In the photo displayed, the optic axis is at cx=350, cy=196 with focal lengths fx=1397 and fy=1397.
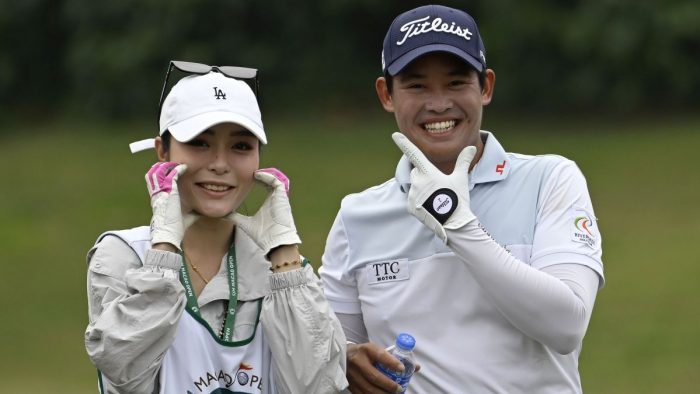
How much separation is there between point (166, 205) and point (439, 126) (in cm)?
94

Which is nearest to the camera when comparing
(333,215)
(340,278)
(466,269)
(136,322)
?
(136,322)

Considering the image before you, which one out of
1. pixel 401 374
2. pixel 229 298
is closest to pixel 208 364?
pixel 229 298

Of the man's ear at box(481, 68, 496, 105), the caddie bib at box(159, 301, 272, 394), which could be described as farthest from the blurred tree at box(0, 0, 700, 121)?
the caddie bib at box(159, 301, 272, 394)

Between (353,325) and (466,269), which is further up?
(466,269)

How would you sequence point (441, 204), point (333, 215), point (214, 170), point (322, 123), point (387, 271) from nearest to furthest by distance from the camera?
point (441, 204), point (214, 170), point (387, 271), point (333, 215), point (322, 123)

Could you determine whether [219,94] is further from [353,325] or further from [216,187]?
[353,325]

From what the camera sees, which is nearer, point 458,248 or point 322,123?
point 458,248

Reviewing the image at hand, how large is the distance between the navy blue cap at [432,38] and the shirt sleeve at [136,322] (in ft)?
3.45

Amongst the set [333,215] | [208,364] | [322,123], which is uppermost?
[322,123]

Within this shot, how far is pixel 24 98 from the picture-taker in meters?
33.9

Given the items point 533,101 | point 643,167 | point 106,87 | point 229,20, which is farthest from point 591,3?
point 106,87

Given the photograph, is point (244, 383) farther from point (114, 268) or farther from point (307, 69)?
point (307, 69)

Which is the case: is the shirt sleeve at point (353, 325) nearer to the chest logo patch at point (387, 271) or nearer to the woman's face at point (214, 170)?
the chest logo patch at point (387, 271)

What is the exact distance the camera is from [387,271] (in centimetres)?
453
